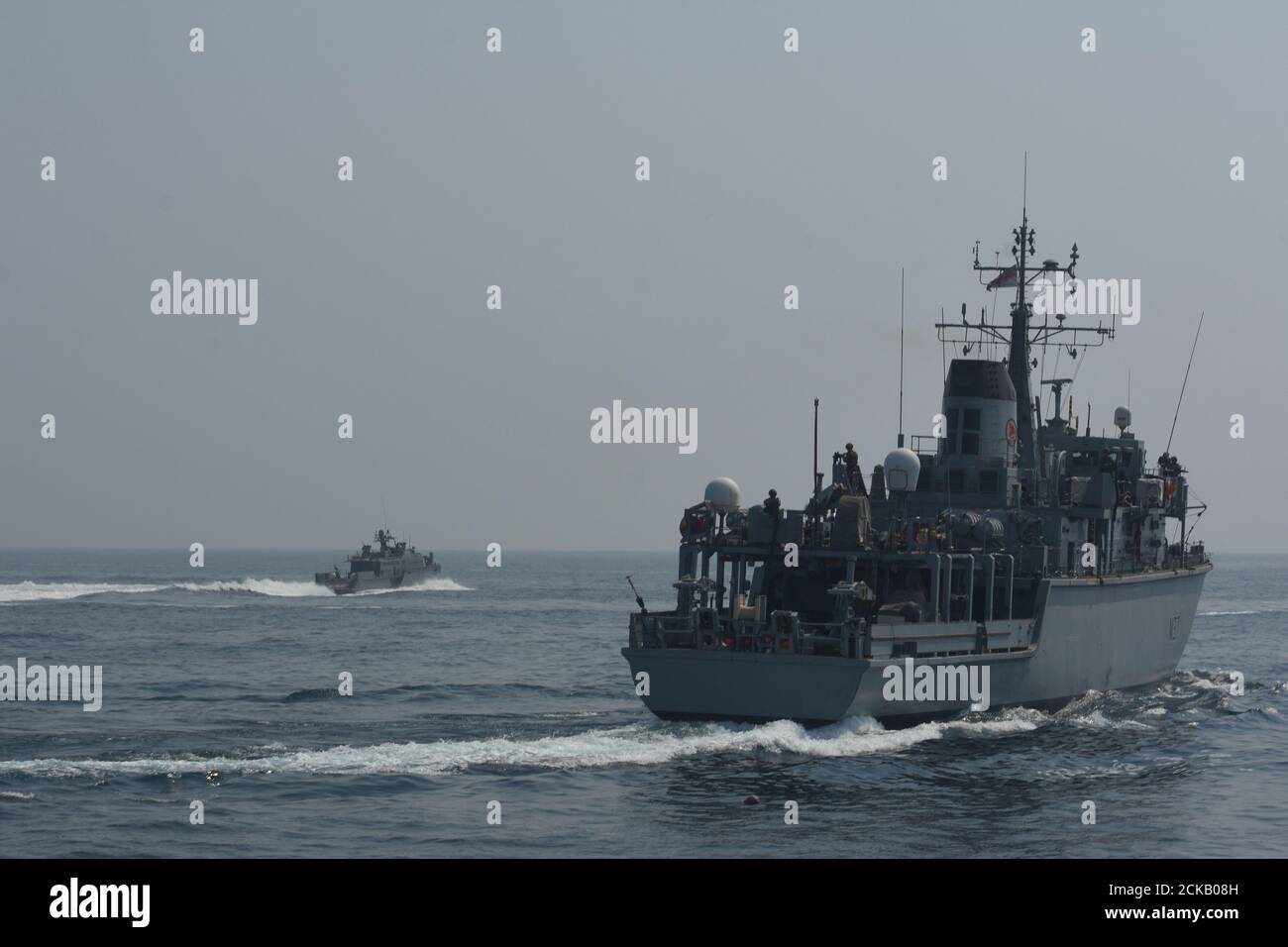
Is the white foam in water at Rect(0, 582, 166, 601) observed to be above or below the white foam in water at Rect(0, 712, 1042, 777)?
below

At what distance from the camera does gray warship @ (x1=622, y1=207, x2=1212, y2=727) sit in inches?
1369

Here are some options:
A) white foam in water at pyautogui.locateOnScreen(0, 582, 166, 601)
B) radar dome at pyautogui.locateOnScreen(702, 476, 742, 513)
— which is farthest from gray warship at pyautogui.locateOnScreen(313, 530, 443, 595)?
radar dome at pyautogui.locateOnScreen(702, 476, 742, 513)

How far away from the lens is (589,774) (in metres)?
31.6

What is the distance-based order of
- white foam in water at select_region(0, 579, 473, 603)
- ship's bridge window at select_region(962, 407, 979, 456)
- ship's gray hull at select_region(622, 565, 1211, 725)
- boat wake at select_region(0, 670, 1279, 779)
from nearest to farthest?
boat wake at select_region(0, 670, 1279, 779) → ship's gray hull at select_region(622, 565, 1211, 725) → ship's bridge window at select_region(962, 407, 979, 456) → white foam in water at select_region(0, 579, 473, 603)

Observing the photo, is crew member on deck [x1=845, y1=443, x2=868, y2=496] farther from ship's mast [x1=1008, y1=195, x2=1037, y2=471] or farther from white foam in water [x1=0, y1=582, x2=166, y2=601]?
white foam in water [x1=0, y1=582, x2=166, y2=601]

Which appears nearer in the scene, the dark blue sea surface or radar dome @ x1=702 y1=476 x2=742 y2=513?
the dark blue sea surface

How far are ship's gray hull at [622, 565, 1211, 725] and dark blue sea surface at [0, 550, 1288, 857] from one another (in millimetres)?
546

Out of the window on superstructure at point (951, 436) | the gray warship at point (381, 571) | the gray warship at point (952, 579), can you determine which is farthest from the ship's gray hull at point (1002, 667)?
the gray warship at point (381, 571)

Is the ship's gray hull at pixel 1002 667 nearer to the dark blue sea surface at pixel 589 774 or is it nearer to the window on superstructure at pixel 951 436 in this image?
the dark blue sea surface at pixel 589 774

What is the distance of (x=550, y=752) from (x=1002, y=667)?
39.7ft
